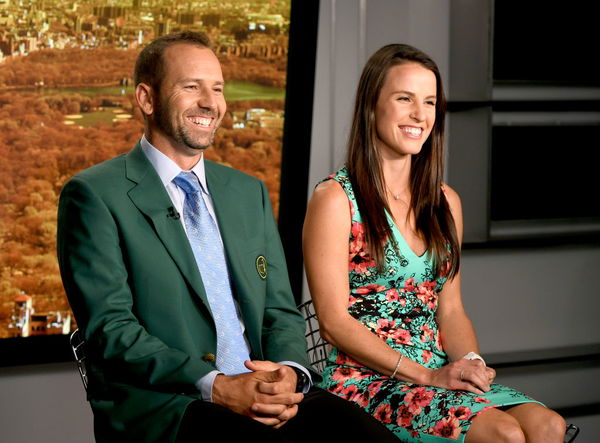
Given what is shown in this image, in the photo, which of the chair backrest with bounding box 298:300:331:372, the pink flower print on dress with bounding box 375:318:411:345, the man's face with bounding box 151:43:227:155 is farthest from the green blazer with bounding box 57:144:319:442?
the chair backrest with bounding box 298:300:331:372

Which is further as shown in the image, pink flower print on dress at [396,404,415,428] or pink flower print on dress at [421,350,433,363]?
pink flower print on dress at [421,350,433,363]

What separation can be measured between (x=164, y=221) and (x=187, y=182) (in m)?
0.16

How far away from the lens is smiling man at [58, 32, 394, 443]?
2004 millimetres

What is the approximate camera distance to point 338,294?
2.51 m

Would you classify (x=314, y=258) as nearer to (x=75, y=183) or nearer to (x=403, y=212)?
(x=403, y=212)

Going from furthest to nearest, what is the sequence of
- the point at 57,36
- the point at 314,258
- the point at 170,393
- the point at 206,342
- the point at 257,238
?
the point at 57,36 < the point at 314,258 < the point at 257,238 < the point at 206,342 < the point at 170,393

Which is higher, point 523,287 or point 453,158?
point 453,158

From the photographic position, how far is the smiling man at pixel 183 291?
6.57ft

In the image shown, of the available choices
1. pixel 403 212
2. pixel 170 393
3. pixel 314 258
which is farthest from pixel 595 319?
pixel 170 393

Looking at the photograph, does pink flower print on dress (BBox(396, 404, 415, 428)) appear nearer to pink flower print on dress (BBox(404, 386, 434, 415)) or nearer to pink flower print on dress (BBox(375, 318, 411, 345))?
pink flower print on dress (BBox(404, 386, 434, 415))

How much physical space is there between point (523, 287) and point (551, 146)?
0.67 metres

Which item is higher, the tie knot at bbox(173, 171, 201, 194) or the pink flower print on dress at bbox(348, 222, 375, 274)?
the tie knot at bbox(173, 171, 201, 194)

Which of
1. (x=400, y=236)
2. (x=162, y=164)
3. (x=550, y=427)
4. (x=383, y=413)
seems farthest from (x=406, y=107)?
(x=550, y=427)

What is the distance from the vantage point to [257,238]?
2352mm
